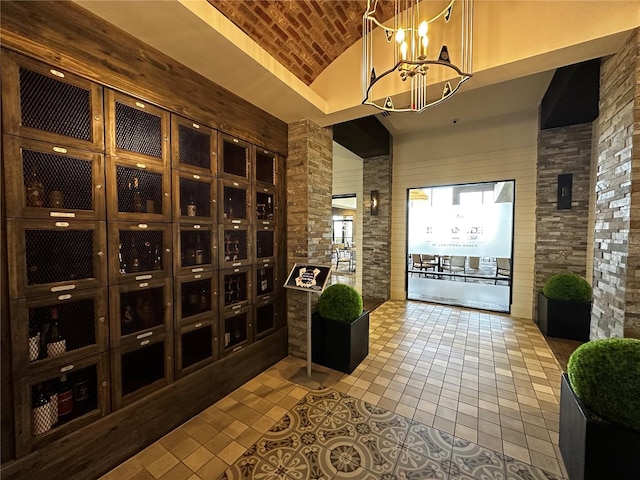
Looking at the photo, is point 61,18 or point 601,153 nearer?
point 61,18

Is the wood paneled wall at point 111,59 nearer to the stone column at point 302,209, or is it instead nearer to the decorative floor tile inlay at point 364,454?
the stone column at point 302,209

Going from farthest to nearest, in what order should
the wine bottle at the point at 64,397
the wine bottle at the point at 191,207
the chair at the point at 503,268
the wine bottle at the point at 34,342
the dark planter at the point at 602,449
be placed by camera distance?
1. the chair at the point at 503,268
2. the wine bottle at the point at 191,207
3. the wine bottle at the point at 64,397
4. the wine bottle at the point at 34,342
5. the dark planter at the point at 602,449

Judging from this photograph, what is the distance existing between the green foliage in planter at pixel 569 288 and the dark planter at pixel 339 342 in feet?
9.81

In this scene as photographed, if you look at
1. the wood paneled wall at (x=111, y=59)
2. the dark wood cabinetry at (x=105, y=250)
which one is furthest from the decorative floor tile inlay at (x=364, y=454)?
the wood paneled wall at (x=111, y=59)

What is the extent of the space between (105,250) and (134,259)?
0.21 m

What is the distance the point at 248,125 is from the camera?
261cm

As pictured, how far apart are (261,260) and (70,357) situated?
5.41 feet

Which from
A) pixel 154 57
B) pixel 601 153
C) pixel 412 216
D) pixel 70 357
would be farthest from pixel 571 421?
pixel 412 216

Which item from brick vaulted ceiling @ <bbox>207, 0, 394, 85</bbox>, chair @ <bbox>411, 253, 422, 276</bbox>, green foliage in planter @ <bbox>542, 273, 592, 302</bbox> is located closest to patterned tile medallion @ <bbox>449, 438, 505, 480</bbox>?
green foliage in planter @ <bbox>542, 273, 592, 302</bbox>

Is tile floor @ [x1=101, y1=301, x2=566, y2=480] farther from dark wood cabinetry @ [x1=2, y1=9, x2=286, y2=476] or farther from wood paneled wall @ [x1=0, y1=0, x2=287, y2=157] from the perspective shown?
wood paneled wall @ [x1=0, y1=0, x2=287, y2=157]

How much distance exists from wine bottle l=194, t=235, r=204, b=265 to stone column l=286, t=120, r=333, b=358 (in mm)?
1124

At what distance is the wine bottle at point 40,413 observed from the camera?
140cm

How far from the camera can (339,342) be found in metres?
2.78

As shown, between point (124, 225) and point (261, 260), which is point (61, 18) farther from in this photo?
point (261, 260)
